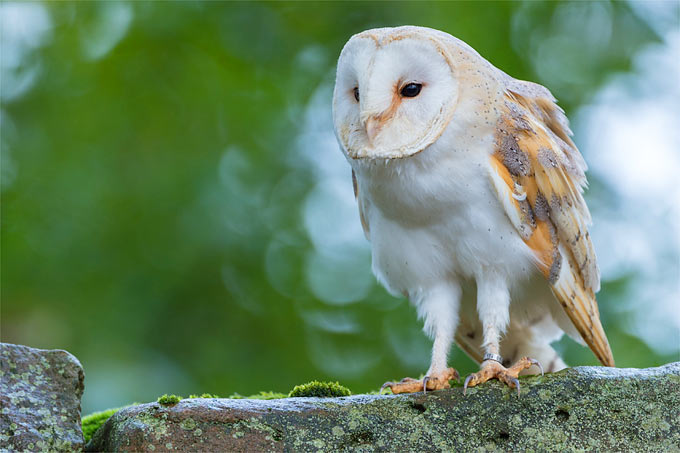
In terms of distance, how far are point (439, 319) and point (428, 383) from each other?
311 mm

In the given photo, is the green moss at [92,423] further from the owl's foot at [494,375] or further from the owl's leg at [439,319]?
the owl's foot at [494,375]

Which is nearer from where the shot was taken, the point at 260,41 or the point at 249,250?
the point at 249,250

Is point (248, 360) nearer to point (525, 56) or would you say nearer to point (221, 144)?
point (221, 144)

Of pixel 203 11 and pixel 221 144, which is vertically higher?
pixel 203 11

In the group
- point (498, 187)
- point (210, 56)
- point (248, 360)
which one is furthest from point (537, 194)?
point (210, 56)

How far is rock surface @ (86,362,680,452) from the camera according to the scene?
81.4 inches

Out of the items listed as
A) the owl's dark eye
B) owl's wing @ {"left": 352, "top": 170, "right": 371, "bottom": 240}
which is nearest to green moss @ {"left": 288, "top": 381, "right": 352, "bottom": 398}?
owl's wing @ {"left": 352, "top": 170, "right": 371, "bottom": 240}

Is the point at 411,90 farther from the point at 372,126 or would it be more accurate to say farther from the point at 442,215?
the point at 442,215

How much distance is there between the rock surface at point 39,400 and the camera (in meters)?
2.03

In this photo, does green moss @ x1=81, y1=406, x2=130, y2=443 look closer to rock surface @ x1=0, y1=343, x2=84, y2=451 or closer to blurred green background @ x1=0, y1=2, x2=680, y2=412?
rock surface @ x1=0, y1=343, x2=84, y2=451

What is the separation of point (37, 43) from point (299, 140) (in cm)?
249

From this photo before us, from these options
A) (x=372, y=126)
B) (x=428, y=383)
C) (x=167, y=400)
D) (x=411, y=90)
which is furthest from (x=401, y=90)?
(x=167, y=400)

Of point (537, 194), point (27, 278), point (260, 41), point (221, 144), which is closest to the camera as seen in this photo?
point (537, 194)

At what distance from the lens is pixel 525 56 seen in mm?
6832
